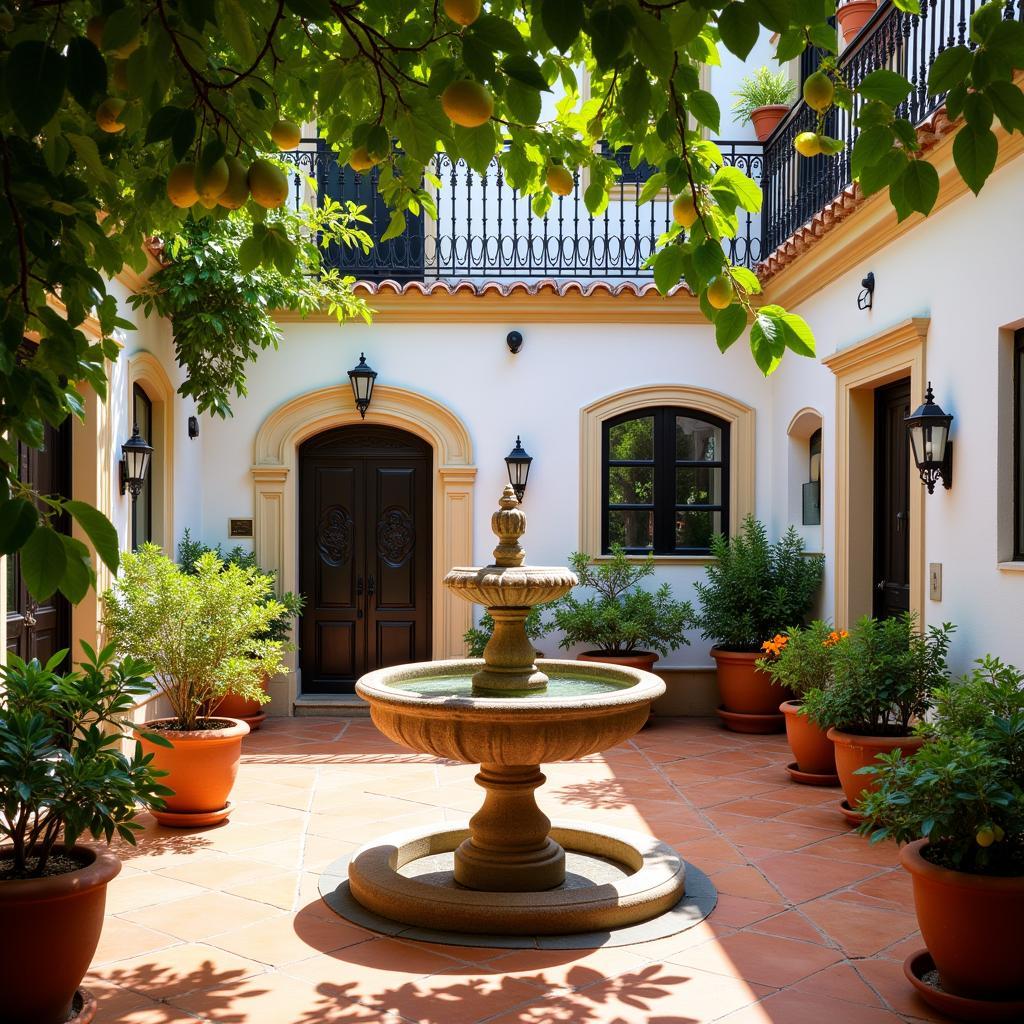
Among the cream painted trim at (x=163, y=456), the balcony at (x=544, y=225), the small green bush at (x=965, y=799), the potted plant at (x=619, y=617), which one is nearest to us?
the small green bush at (x=965, y=799)

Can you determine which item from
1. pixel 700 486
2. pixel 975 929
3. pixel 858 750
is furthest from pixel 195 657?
pixel 700 486

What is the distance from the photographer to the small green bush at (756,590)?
31.2 feet

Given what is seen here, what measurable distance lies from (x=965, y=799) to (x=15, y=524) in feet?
11.0

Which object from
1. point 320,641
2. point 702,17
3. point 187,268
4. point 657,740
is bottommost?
point 657,740

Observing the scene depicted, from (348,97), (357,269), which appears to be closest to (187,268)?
(357,269)

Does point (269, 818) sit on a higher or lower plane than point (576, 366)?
lower

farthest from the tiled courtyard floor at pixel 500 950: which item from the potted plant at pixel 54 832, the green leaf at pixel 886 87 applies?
the green leaf at pixel 886 87

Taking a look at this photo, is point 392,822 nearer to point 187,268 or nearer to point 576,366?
point 187,268

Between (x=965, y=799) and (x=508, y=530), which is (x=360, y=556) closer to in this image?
(x=508, y=530)

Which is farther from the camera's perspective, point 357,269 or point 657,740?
point 357,269

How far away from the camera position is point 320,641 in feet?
35.8

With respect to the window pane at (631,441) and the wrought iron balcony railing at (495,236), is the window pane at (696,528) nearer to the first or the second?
the window pane at (631,441)

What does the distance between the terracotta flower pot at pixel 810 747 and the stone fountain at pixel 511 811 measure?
2.11 meters

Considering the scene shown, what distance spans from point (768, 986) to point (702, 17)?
136 inches
